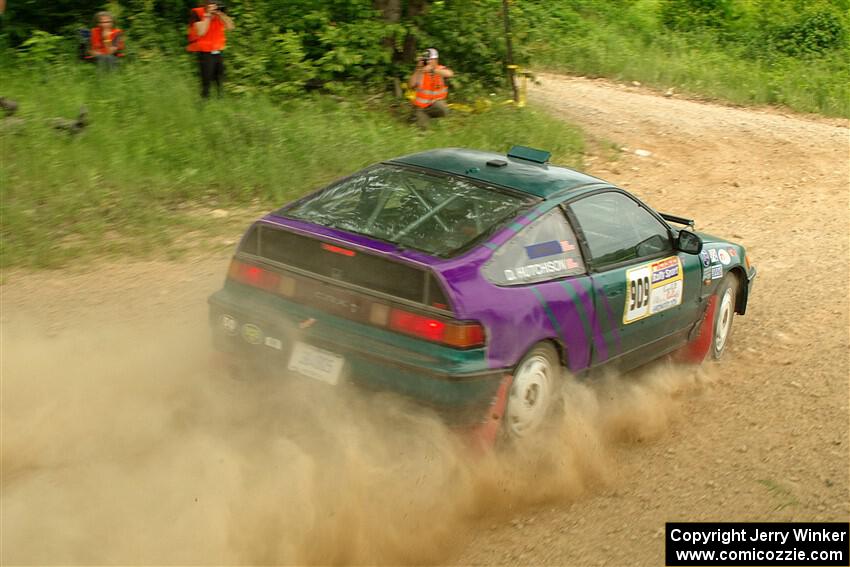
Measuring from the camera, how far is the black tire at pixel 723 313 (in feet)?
22.0

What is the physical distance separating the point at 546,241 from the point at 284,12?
9.61 m

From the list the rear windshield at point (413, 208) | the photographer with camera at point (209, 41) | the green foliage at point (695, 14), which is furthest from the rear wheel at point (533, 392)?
the green foliage at point (695, 14)

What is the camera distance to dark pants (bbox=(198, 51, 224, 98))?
1188cm

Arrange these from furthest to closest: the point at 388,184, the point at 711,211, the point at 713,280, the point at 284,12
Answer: the point at 284,12
the point at 711,211
the point at 713,280
the point at 388,184

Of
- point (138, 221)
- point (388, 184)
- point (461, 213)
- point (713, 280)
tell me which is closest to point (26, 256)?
point (138, 221)

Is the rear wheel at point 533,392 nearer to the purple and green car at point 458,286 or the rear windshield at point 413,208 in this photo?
the purple and green car at point 458,286

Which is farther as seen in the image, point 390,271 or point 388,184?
point 388,184

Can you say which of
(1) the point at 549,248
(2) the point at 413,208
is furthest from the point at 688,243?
(2) the point at 413,208

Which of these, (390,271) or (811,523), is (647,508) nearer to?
(811,523)

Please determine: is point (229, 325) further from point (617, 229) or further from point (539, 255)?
point (617, 229)

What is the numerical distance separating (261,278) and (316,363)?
1.90 feet

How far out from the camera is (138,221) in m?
8.57

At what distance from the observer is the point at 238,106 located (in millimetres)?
11328

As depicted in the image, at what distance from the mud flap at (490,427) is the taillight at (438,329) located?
271 mm
